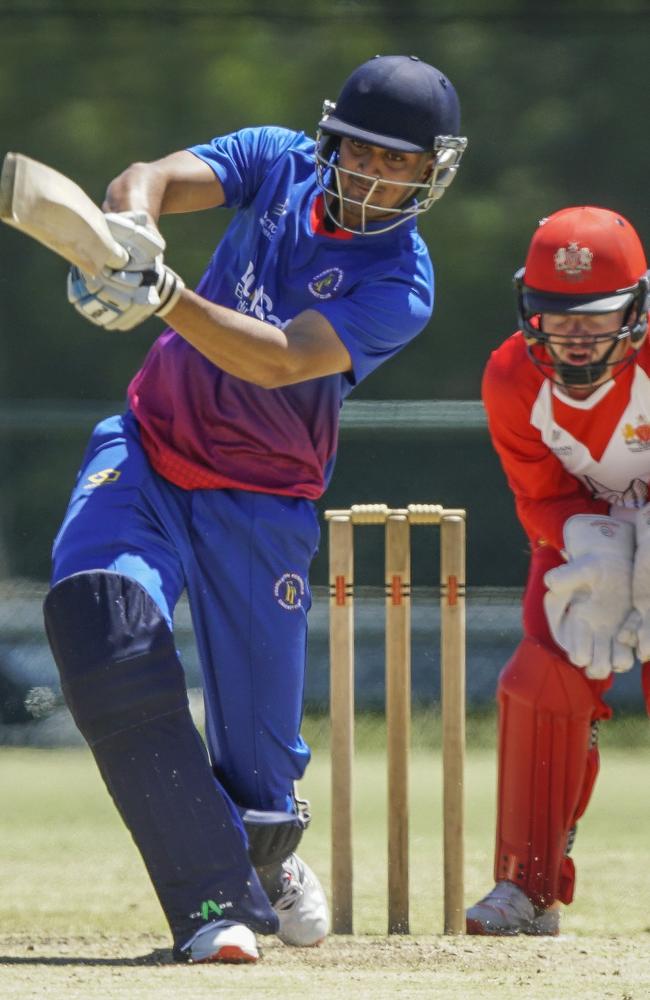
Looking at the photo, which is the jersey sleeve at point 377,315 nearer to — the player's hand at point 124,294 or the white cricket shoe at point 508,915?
the player's hand at point 124,294

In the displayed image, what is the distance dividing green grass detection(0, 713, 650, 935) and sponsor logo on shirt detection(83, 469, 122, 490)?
3.31ft

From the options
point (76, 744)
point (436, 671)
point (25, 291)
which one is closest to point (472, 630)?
point (436, 671)

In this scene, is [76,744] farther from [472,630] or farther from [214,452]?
[214,452]

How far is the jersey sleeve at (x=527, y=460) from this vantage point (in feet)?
11.9

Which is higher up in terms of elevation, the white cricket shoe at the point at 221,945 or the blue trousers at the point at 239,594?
the blue trousers at the point at 239,594

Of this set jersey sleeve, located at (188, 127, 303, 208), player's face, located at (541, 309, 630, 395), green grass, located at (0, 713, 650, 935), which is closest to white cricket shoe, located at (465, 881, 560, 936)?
green grass, located at (0, 713, 650, 935)

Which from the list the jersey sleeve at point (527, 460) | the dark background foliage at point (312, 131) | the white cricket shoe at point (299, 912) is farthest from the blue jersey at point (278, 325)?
the dark background foliage at point (312, 131)

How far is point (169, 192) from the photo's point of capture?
354 cm

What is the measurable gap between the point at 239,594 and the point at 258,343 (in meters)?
0.58

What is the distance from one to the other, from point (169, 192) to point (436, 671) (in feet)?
8.67

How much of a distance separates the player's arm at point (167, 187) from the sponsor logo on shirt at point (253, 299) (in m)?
0.17

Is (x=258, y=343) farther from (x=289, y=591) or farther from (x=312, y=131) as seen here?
(x=312, y=131)

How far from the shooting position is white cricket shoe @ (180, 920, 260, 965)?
3174 millimetres

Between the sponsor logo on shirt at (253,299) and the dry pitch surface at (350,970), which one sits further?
the sponsor logo on shirt at (253,299)
